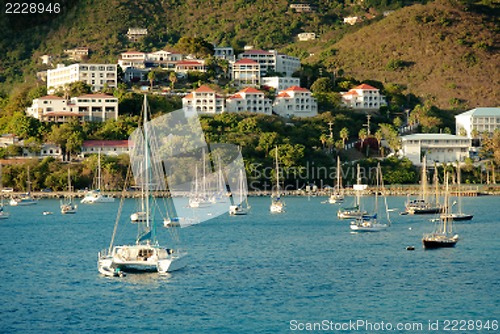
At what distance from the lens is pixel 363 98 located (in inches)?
6201

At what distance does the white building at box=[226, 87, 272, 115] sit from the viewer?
5684 inches

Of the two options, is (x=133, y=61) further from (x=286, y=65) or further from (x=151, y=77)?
(x=286, y=65)

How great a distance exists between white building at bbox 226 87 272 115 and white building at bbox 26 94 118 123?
51.1ft

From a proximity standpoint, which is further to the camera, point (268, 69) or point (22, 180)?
point (268, 69)

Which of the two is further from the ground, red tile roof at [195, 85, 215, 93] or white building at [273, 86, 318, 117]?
red tile roof at [195, 85, 215, 93]

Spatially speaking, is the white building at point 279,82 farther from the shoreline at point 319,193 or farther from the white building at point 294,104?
the shoreline at point 319,193

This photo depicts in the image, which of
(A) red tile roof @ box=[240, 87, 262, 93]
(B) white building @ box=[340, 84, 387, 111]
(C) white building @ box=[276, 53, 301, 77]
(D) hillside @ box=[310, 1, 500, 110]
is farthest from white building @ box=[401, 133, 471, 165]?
(D) hillside @ box=[310, 1, 500, 110]

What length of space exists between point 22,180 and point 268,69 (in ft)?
175

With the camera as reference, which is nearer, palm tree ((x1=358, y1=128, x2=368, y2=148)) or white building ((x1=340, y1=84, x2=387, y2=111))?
palm tree ((x1=358, y1=128, x2=368, y2=148))

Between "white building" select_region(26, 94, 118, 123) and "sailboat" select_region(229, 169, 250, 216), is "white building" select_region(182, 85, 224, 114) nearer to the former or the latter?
"white building" select_region(26, 94, 118, 123)

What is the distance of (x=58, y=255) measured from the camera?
211 ft

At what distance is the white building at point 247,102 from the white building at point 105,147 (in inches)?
721

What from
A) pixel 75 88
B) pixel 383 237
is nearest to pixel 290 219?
pixel 383 237

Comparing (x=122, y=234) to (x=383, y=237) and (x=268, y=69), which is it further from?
(x=268, y=69)
